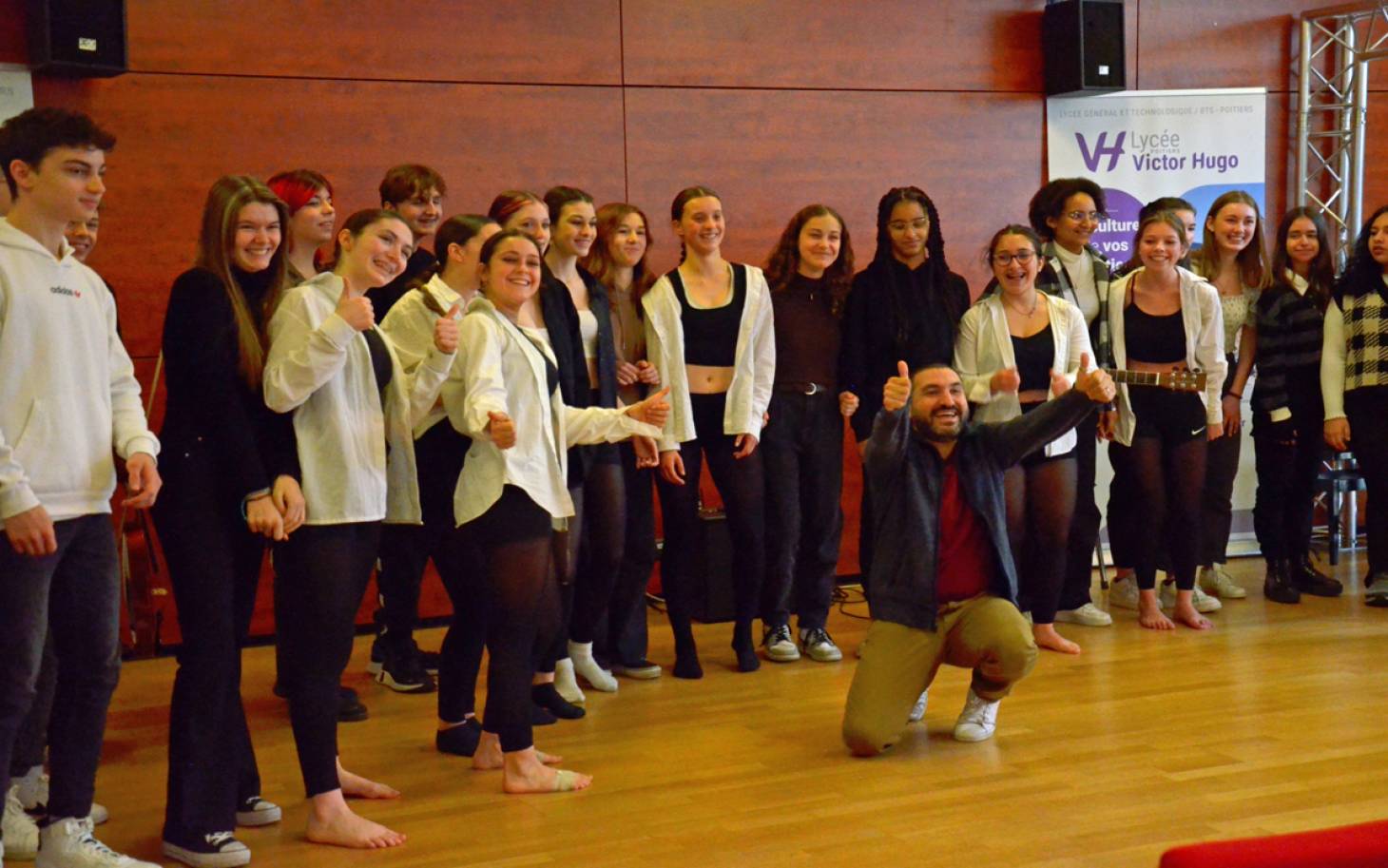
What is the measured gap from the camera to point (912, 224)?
543cm

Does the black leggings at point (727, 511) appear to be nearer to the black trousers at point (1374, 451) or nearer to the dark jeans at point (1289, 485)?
the dark jeans at point (1289, 485)

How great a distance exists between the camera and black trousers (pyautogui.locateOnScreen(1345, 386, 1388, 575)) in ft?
20.3

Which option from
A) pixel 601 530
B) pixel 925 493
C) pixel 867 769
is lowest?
pixel 867 769

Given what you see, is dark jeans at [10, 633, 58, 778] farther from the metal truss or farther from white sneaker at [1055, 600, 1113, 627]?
the metal truss

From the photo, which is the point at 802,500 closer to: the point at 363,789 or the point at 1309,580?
the point at 363,789

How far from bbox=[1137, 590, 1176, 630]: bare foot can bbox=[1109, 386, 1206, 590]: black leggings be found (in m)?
0.03

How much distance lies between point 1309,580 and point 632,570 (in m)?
3.15

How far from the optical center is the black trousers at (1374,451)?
6.18m

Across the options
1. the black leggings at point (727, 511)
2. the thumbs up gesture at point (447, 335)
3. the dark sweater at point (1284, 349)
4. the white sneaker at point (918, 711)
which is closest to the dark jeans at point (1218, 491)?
the dark sweater at point (1284, 349)

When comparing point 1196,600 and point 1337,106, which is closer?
point 1196,600

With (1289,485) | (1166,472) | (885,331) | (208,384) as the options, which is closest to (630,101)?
(885,331)

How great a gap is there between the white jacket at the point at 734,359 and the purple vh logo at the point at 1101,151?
113 inches

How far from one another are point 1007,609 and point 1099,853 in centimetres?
105

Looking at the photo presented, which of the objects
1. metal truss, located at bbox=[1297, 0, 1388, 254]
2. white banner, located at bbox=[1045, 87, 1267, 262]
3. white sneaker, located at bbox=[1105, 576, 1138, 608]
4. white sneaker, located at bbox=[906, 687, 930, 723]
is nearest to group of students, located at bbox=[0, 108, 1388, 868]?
white sneaker, located at bbox=[1105, 576, 1138, 608]
